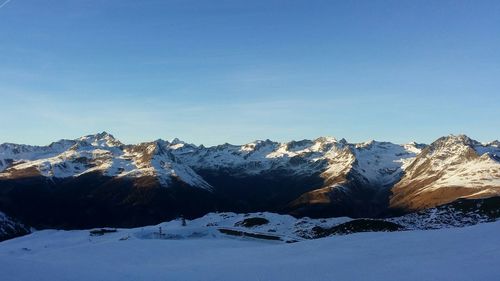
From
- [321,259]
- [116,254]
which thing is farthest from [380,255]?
[116,254]

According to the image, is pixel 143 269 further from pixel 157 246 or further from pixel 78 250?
pixel 78 250

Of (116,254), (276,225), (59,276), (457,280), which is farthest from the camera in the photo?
(276,225)

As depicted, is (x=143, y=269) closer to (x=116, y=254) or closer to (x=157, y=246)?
(x=116, y=254)

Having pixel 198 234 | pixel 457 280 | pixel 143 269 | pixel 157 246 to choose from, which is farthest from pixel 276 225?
pixel 457 280

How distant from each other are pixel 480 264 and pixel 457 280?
3.95m

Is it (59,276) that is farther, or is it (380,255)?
(380,255)

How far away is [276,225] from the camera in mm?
166625

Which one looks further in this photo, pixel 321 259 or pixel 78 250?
pixel 78 250

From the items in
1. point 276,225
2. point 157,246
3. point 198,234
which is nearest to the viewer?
point 157,246

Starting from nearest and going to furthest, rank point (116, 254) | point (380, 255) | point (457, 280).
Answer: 1. point (457, 280)
2. point (380, 255)
3. point (116, 254)

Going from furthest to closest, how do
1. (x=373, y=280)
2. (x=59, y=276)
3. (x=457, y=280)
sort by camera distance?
(x=59, y=276), (x=373, y=280), (x=457, y=280)

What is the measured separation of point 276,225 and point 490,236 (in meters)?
120

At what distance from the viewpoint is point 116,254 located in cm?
6712

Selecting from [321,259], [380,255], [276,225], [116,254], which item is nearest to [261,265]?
[321,259]
